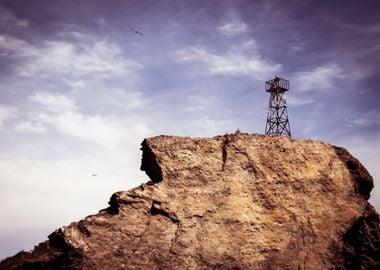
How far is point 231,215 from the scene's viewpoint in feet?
35.5

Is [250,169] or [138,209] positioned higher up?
[250,169]

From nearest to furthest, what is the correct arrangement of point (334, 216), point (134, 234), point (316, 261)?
point (134, 234) → point (316, 261) → point (334, 216)

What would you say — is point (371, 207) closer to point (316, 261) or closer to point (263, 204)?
point (316, 261)

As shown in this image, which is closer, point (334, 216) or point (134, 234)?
point (134, 234)

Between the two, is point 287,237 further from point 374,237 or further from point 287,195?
point 374,237

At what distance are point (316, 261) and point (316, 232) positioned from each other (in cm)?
84

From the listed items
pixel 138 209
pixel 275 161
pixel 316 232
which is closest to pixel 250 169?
pixel 275 161

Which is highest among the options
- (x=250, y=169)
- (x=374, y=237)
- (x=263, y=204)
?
(x=250, y=169)

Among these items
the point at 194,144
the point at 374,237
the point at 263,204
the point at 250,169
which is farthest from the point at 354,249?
the point at 194,144

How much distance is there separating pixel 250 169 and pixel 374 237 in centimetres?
421

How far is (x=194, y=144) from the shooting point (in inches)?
460

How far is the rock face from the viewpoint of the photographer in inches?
387

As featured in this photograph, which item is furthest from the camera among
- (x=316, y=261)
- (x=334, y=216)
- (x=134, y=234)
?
(x=334, y=216)

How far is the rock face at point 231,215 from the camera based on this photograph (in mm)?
9836
